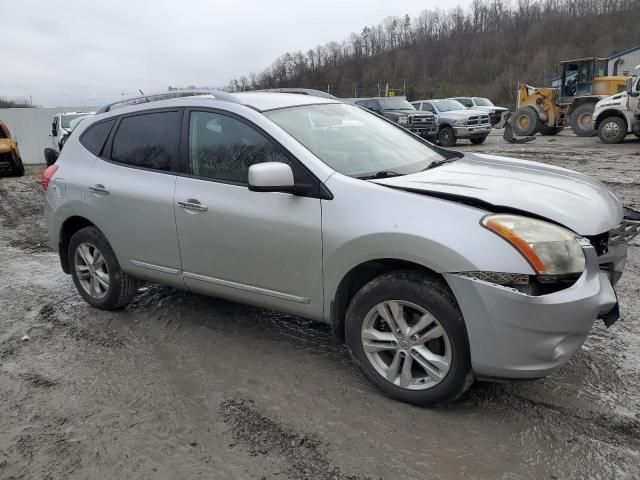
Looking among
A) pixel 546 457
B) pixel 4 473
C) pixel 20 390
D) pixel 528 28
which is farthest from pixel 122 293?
pixel 528 28

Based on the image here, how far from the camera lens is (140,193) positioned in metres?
4.02

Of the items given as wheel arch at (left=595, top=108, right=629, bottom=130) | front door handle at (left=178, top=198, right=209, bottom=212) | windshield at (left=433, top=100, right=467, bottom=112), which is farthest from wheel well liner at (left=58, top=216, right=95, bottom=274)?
windshield at (left=433, top=100, right=467, bottom=112)

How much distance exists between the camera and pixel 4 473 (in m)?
2.65

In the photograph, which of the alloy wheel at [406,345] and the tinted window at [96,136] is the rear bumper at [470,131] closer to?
the tinted window at [96,136]

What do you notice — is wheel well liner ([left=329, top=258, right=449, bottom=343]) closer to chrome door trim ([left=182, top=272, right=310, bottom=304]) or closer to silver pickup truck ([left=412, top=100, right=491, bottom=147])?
chrome door trim ([left=182, top=272, right=310, bottom=304])

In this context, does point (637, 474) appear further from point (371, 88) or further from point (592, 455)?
point (371, 88)

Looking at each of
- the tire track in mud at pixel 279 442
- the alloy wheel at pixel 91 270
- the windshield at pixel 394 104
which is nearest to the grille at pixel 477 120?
the windshield at pixel 394 104

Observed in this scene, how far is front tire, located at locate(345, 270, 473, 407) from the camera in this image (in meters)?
2.77

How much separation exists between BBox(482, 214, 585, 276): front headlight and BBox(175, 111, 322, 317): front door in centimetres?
104

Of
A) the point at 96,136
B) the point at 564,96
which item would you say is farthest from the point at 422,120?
the point at 96,136

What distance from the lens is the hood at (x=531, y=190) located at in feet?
9.13

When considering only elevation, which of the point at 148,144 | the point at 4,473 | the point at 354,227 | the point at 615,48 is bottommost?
the point at 4,473

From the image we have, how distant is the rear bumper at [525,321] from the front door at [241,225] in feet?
3.11

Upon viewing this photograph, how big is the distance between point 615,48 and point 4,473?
90.7 metres
